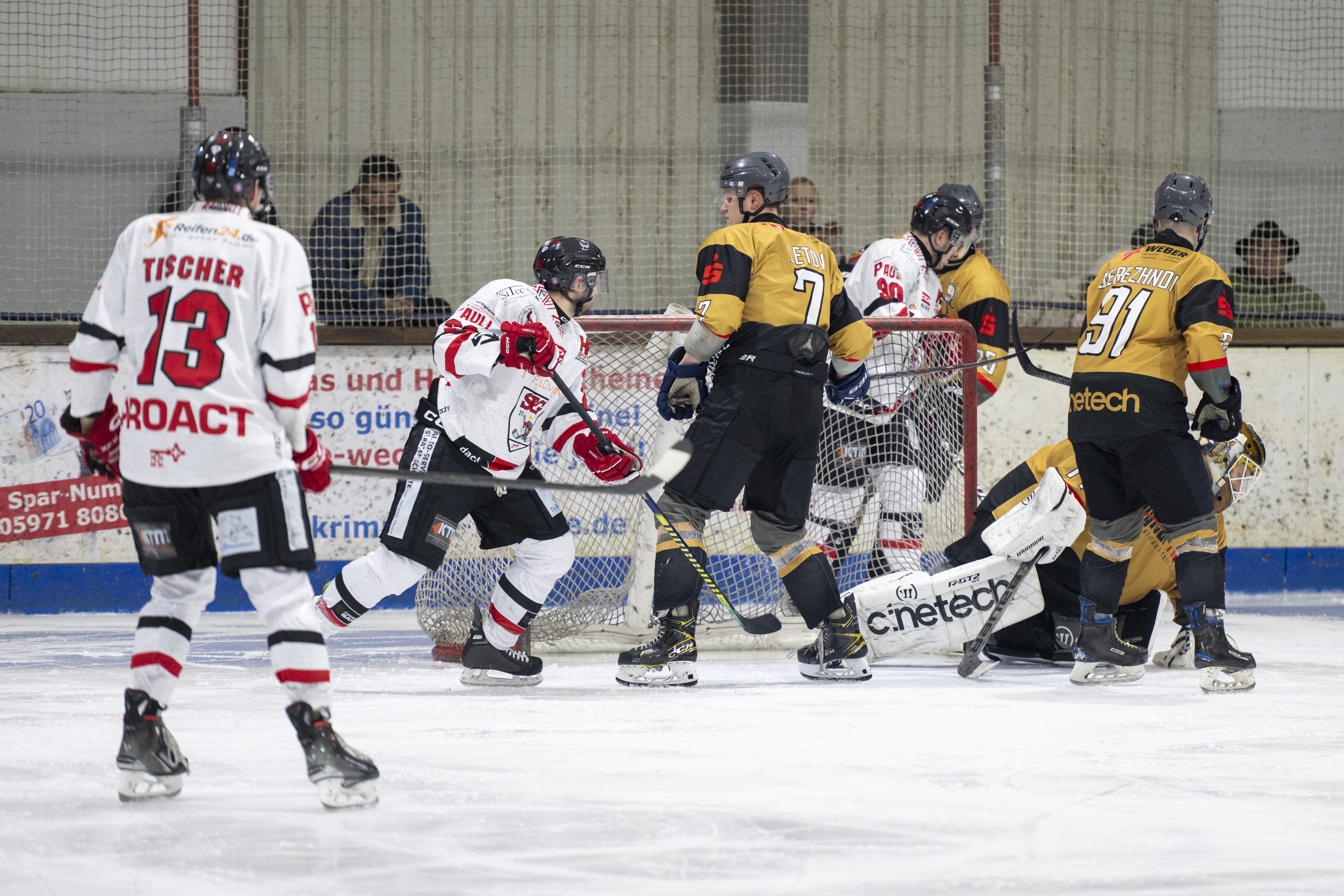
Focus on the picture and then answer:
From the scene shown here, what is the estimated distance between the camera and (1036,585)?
411cm

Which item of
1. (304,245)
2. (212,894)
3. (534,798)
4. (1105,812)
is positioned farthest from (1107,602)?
(304,245)

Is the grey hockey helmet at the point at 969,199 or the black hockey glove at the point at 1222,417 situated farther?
the grey hockey helmet at the point at 969,199

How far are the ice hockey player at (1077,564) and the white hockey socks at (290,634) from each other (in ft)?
7.60

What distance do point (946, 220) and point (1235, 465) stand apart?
1.29 meters

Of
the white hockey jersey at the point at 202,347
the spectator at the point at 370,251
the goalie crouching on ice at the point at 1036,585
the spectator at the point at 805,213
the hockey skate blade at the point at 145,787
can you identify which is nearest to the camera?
the white hockey jersey at the point at 202,347

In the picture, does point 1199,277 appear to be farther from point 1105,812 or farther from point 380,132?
point 380,132

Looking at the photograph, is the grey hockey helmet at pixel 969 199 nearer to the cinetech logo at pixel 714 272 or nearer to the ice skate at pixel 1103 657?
the cinetech logo at pixel 714 272

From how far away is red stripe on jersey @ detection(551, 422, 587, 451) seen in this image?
12.9 ft

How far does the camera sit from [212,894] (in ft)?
6.42

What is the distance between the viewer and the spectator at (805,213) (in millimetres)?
6133

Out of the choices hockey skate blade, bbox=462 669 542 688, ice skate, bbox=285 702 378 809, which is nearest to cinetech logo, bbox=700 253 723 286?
hockey skate blade, bbox=462 669 542 688

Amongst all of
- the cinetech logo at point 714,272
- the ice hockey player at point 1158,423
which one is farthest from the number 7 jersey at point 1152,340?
the cinetech logo at point 714,272

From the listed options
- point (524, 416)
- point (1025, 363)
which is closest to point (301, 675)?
point (524, 416)

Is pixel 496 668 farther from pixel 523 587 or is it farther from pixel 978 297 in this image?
pixel 978 297
